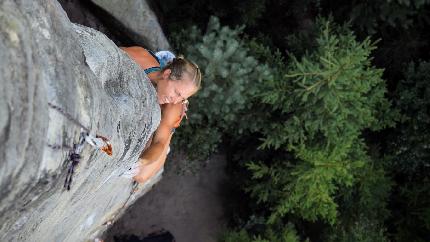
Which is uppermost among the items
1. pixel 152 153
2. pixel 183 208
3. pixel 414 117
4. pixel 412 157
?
pixel 414 117

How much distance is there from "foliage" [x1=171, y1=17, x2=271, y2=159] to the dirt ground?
1887 millimetres

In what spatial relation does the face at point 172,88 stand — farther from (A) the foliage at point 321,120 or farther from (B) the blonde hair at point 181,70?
(A) the foliage at point 321,120

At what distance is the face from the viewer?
4188mm

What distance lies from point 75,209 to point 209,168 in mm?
5799

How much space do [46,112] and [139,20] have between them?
14.7 feet

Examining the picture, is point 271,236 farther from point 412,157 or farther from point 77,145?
point 77,145

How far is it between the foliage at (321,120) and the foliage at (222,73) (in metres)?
0.38

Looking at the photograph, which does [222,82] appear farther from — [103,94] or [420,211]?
[420,211]

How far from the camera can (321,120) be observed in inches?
273

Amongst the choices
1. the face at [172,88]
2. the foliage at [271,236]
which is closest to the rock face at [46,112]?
the face at [172,88]

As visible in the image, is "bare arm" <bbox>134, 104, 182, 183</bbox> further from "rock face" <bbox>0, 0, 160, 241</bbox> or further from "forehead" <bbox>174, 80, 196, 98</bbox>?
"rock face" <bbox>0, 0, 160, 241</bbox>

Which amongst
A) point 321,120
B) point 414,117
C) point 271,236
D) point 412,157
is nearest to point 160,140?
point 321,120

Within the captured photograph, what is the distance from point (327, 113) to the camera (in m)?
6.91

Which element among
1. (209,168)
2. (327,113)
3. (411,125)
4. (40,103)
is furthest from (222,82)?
(40,103)
